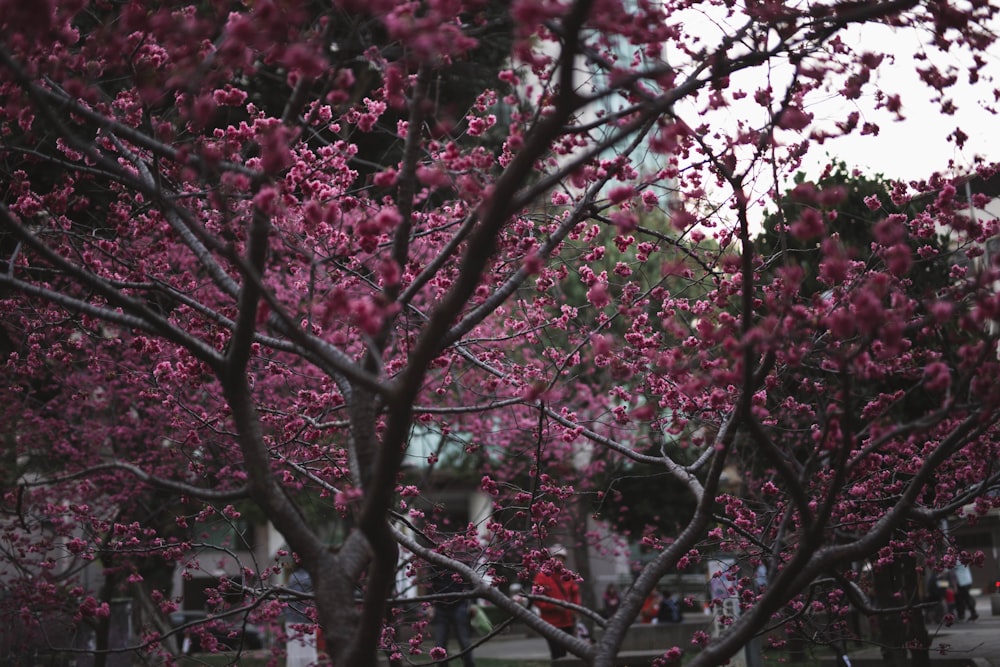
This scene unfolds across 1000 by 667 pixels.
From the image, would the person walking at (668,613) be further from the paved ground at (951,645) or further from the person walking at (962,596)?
the person walking at (962,596)

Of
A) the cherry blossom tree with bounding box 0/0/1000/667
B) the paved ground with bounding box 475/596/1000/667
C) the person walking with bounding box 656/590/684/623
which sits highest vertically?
the cherry blossom tree with bounding box 0/0/1000/667

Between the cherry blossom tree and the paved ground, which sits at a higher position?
the cherry blossom tree

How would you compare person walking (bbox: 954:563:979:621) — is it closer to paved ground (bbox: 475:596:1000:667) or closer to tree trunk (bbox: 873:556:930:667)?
paved ground (bbox: 475:596:1000:667)

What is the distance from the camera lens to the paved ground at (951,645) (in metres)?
10.4

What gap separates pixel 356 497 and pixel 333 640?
2.01 feet

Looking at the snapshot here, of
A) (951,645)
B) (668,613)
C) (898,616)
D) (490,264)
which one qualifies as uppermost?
(490,264)

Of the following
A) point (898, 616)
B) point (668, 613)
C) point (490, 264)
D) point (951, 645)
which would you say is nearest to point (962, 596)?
point (668, 613)

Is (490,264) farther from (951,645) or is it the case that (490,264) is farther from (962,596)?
(962,596)

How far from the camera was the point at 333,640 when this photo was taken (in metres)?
3.75

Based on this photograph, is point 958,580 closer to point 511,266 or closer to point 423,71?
point 511,266

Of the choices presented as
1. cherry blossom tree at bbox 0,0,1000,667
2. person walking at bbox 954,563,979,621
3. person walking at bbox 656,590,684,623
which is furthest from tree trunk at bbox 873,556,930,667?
person walking at bbox 954,563,979,621

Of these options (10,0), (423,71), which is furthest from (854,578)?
(10,0)

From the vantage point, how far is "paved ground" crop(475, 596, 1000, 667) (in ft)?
34.0

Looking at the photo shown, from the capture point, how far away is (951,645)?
1057cm
